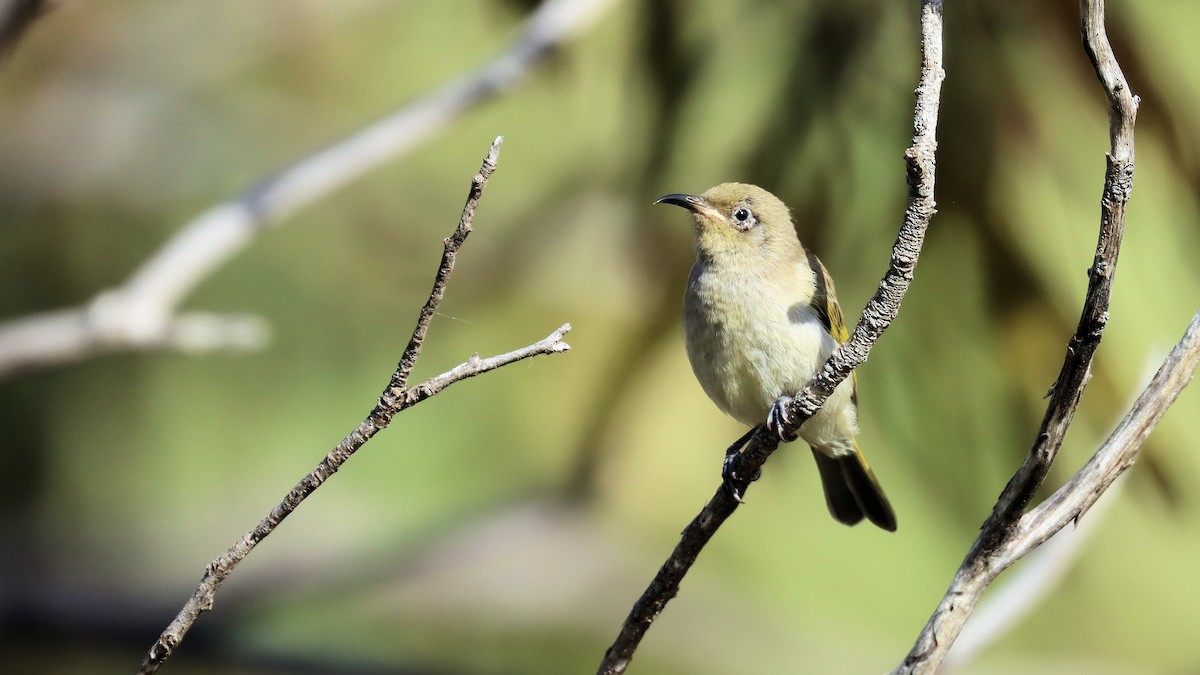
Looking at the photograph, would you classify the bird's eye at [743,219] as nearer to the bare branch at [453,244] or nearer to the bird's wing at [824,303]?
the bird's wing at [824,303]

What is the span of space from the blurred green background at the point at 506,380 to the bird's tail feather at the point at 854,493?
1.49ft

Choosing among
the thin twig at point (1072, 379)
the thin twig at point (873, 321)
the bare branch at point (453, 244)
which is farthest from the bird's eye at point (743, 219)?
the bare branch at point (453, 244)

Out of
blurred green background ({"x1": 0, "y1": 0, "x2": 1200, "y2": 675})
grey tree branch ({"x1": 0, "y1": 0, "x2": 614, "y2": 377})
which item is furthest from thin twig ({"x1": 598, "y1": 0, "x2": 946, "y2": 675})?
grey tree branch ({"x1": 0, "y1": 0, "x2": 614, "y2": 377})

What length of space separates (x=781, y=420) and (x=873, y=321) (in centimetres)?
22

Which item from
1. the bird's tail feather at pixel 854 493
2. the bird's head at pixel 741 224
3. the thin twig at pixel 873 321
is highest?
the bird's head at pixel 741 224

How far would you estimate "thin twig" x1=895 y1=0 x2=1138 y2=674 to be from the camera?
2.49 ft

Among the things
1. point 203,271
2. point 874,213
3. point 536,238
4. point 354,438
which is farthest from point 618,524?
point 354,438

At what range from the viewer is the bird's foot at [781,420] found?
3.07ft

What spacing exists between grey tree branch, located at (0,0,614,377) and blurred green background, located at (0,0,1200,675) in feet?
0.11

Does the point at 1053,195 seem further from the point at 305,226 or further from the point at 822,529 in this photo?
the point at 305,226

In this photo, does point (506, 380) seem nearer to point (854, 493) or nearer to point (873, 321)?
point (854, 493)

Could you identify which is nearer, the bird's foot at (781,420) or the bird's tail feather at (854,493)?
the bird's foot at (781,420)

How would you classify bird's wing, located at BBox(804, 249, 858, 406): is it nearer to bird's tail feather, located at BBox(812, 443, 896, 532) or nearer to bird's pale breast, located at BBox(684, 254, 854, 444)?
bird's pale breast, located at BBox(684, 254, 854, 444)

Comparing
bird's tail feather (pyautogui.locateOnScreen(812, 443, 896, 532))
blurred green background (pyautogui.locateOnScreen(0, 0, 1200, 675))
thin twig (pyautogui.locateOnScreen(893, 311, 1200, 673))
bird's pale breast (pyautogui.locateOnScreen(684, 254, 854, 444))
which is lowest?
thin twig (pyautogui.locateOnScreen(893, 311, 1200, 673))
